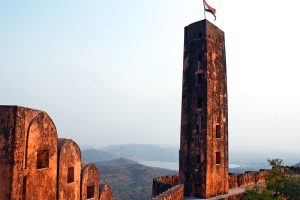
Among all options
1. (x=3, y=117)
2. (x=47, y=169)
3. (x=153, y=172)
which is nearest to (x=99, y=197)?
(x=47, y=169)

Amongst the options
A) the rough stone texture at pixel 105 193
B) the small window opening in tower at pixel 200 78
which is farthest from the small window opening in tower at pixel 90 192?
the small window opening in tower at pixel 200 78

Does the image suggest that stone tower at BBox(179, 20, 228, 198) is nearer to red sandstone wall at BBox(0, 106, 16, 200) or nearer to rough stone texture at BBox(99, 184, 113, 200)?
rough stone texture at BBox(99, 184, 113, 200)

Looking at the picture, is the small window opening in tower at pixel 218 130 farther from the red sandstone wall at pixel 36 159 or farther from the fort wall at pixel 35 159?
the red sandstone wall at pixel 36 159

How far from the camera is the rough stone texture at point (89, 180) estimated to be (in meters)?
8.82

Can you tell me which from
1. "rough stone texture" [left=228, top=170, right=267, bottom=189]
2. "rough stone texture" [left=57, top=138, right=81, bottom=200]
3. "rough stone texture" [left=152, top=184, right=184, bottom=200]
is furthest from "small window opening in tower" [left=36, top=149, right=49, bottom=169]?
"rough stone texture" [left=228, top=170, right=267, bottom=189]

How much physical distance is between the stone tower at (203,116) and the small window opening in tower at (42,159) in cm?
1473

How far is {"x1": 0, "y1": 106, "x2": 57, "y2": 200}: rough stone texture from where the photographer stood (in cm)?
704

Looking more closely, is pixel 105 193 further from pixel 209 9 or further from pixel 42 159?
pixel 209 9

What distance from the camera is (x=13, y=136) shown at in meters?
7.19

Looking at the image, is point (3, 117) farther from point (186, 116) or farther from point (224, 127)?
point (224, 127)

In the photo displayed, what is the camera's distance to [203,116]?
21.8 metres

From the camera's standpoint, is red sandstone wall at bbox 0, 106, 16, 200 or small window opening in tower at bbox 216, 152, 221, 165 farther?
small window opening in tower at bbox 216, 152, 221, 165

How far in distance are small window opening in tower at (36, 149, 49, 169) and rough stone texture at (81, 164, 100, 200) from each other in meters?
1.31

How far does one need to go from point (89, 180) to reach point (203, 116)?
44.9ft
